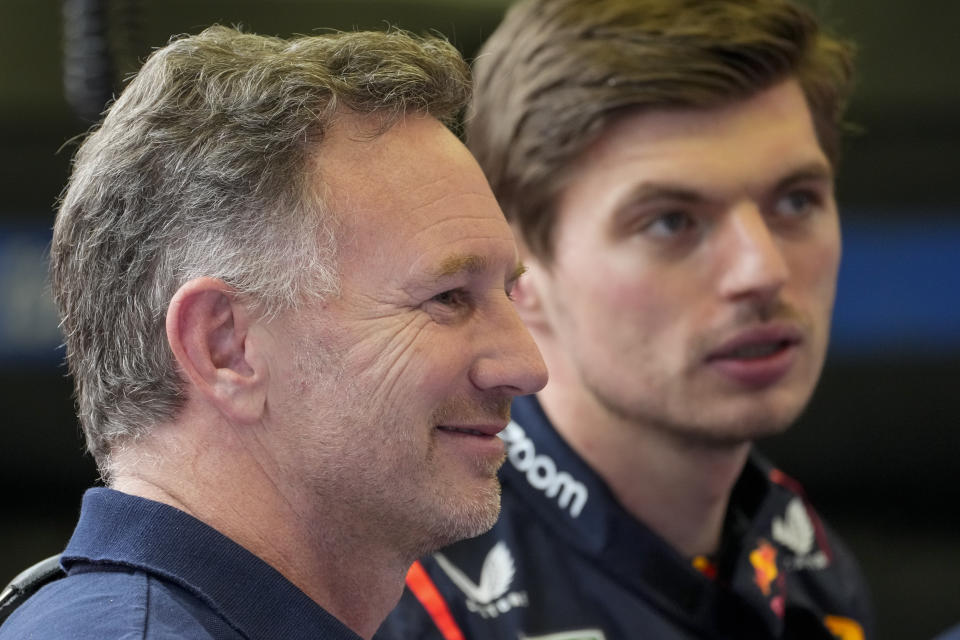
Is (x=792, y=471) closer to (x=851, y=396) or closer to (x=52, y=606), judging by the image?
(x=851, y=396)

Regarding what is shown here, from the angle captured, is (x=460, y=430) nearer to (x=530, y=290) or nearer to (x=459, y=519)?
(x=459, y=519)

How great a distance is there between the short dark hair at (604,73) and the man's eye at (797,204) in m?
0.13

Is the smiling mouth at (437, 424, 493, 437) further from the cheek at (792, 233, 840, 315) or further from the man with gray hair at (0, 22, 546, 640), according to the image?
the cheek at (792, 233, 840, 315)

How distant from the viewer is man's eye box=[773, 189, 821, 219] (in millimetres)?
1732

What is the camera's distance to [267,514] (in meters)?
1.13

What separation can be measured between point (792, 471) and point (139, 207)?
8.12 ft

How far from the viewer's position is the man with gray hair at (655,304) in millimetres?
1665

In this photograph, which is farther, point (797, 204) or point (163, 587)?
point (797, 204)

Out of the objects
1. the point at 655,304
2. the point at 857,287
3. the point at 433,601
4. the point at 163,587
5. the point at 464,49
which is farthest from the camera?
the point at 857,287

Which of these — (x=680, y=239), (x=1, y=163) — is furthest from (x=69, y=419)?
(x=680, y=239)

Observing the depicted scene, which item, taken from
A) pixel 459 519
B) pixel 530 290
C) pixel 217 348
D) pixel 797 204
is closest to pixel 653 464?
pixel 530 290

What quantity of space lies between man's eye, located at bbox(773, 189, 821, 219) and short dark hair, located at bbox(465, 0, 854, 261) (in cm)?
13

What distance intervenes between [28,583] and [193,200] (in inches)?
14.0

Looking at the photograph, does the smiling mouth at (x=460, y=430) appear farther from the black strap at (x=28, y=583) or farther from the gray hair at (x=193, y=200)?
the black strap at (x=28, y=583)
